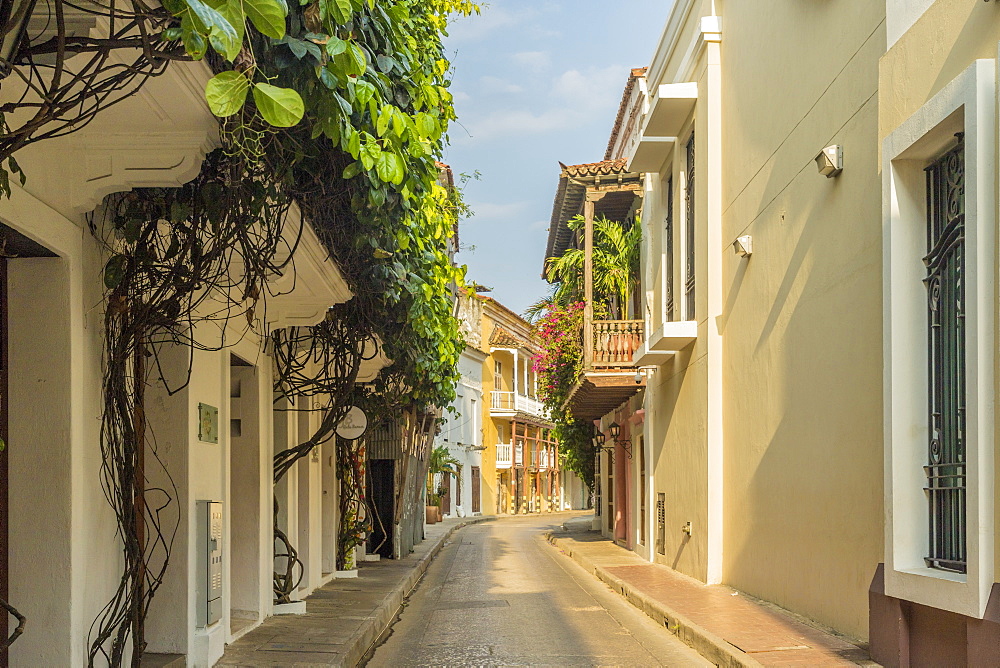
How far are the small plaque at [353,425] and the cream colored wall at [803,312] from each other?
4.90m

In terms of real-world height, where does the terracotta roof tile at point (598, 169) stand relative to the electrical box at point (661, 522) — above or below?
above

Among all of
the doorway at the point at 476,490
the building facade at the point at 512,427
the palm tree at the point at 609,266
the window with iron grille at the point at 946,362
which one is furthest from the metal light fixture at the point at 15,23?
the doorway at the point at 476,490

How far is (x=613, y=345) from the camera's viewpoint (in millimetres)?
20562

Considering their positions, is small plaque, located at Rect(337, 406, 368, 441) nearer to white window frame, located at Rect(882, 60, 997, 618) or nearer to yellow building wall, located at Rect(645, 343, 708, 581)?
yellow building wall, located at Rect(645, 343, 708, 581)

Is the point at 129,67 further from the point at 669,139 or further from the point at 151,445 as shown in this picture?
the point at 669,139

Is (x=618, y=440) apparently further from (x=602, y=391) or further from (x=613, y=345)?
(x=613, y=345)

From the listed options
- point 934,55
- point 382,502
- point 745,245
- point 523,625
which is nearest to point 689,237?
point 745,245

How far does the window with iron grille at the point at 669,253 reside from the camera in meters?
17.8

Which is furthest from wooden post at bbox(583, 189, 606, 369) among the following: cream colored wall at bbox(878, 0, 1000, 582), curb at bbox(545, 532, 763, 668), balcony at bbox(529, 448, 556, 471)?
balcony at bbox(529, 448, 556, 471)

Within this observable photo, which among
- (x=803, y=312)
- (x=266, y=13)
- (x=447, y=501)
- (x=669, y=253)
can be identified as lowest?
(x=447, y=501)

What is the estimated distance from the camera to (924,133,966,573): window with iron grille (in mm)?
6523

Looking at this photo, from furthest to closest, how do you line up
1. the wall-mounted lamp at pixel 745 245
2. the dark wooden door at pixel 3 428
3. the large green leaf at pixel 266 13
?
the wall-mounted lamp at pixel 745 245 → the dark wooden door at pixel 3 428 → the large green leaf at pixel 266 13

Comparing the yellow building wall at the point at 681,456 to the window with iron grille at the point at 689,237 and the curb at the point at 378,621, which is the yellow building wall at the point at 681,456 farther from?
the curb at the point at 378,621

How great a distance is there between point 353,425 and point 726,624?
21.2 feet
